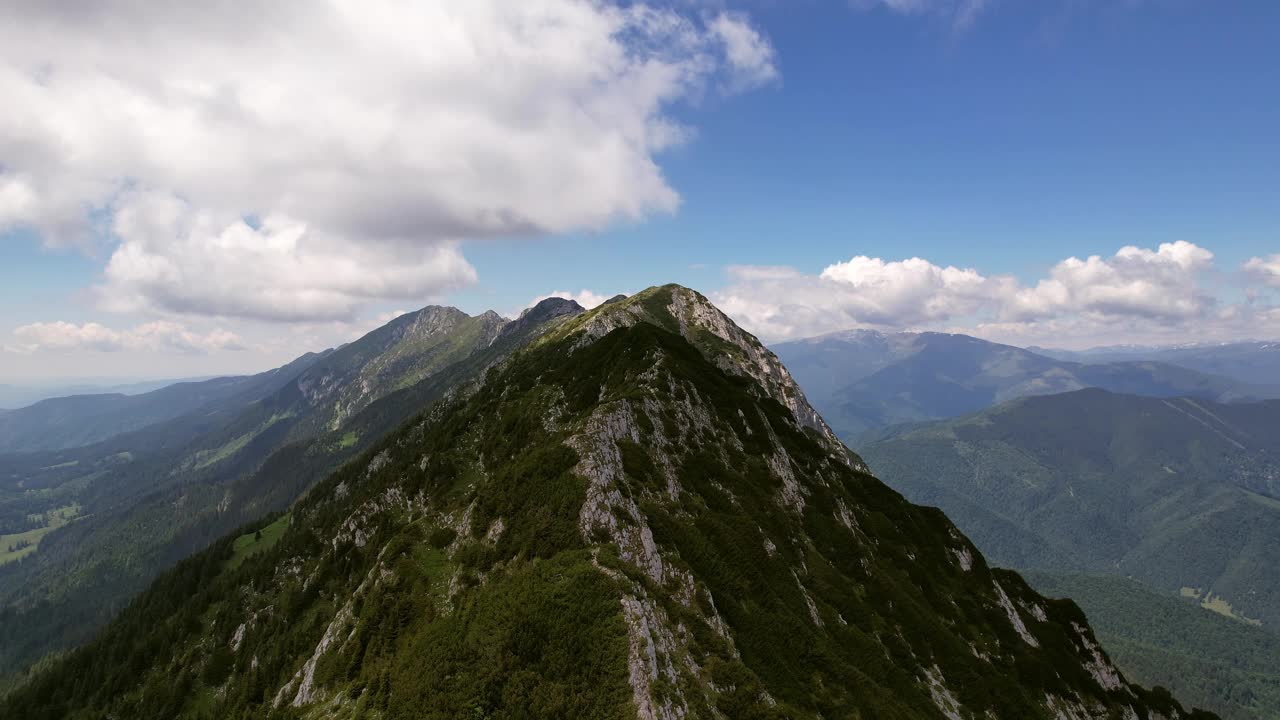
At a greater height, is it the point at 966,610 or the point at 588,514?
the point at 588,514

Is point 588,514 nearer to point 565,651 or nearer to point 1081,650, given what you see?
point 565,651

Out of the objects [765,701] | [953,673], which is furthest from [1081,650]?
[765,701]

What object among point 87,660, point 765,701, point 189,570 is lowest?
point 87,660

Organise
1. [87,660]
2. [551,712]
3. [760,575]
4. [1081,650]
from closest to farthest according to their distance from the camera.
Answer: [551,712] < [760,575] < [1081,650] < [87,660]

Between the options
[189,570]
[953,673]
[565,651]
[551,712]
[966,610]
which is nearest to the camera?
[551,712]

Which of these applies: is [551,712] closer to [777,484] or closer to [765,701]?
[765,701]

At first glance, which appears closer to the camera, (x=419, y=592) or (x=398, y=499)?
(x=419, y=592)

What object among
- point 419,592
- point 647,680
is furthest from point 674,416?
point 647,680
